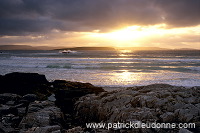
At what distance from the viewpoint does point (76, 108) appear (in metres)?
6.33

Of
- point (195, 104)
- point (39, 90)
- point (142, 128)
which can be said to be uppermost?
point (195, 104)

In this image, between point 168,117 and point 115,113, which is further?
point 115,113

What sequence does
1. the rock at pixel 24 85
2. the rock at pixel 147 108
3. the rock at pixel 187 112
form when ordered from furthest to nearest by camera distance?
the rock at pixel 24 85 → the rock at pixel 147 108 → the rock at pixel 187 112

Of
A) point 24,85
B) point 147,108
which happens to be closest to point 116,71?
point 24,85

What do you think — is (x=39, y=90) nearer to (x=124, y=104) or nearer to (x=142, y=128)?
(x=124, y=104)

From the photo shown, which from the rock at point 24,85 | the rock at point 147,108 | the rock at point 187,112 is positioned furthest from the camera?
the rock at point 24,85

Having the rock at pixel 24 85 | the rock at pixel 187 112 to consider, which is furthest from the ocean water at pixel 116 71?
the rock at pixel 187 112

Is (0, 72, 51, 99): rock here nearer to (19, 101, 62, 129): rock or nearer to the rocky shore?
the rocky shore

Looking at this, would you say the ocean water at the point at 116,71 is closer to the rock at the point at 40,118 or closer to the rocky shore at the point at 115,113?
the rocky shore at the point at 115,113

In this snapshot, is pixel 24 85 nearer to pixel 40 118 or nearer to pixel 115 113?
pixel 40 118

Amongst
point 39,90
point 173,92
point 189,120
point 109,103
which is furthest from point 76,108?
point 39,90

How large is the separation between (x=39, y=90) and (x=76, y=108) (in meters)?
4.69

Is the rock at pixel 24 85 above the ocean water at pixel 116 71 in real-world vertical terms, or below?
above

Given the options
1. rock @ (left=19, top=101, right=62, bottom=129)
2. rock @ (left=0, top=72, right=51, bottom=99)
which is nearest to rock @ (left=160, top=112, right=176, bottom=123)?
rock @ (left=19, top=101, right=62, bottom=129)
